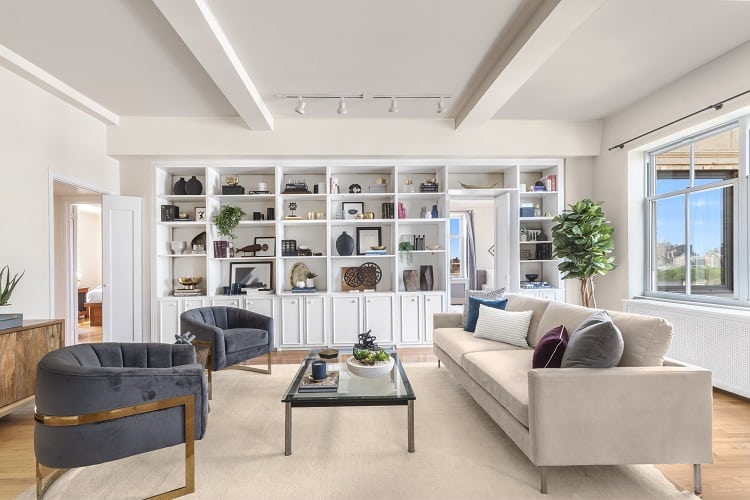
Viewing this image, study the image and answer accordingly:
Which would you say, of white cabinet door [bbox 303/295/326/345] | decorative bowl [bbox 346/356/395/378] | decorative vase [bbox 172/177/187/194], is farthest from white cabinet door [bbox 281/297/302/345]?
decorative bowl [bbox 346/356/395/378]

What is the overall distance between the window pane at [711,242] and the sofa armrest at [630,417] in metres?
2.33

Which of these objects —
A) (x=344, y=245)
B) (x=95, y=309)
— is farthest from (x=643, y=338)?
(x=95, y=309)

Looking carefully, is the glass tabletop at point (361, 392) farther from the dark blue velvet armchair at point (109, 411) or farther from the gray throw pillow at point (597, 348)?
the gray throw pillow at point (597, 348)

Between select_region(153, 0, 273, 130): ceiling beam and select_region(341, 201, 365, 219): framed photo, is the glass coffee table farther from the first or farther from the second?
select_region(341, 201, 365, 219): framed photo

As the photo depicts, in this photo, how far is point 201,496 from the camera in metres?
1.99

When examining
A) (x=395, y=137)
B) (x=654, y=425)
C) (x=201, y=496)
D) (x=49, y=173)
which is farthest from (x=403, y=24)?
(x=49, y=173)

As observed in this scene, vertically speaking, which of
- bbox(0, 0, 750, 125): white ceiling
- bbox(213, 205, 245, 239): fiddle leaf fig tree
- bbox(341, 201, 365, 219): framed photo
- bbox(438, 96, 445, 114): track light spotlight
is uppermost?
bbox(0, 0, 750, 125): white ceiling

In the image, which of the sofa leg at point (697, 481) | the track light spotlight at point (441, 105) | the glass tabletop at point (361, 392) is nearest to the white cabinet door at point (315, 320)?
the glass tabletop at point (361, 392)

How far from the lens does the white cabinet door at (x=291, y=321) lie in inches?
205

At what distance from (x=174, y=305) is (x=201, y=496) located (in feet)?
12.0

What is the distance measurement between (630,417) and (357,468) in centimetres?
147

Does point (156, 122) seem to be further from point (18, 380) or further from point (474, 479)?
point (474, 479)

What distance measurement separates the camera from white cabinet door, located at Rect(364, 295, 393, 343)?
5.27 m

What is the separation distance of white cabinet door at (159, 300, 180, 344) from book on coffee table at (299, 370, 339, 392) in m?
3.09
